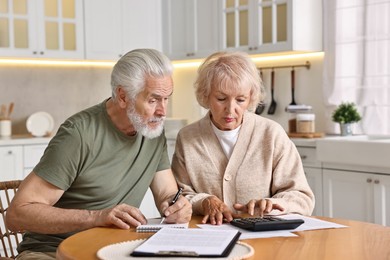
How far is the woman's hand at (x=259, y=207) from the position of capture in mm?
2170

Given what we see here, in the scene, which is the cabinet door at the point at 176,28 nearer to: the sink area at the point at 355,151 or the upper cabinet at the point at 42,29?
the upper cabinet at the point at 42,29

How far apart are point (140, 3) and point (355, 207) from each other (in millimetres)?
2820

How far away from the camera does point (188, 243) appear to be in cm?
171

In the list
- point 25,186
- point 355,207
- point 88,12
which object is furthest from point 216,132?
point 88,12

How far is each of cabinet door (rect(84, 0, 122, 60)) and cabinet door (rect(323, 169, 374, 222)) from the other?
231 centimetres

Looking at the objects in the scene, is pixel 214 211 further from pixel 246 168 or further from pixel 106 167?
pixel 106 167

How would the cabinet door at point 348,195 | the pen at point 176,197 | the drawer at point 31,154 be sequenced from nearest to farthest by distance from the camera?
the pen at point 176,197 < the cabinet door at point 348,195 < the drawer at point 31,154

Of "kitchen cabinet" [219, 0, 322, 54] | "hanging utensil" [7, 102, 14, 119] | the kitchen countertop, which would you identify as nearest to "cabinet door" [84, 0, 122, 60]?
"hanging utensil" [7, 102, 14, 119]

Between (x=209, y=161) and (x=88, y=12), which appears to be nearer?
(x=209, y=161)

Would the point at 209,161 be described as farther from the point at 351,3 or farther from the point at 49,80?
the point at 49,80

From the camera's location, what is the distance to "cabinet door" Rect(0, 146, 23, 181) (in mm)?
4707

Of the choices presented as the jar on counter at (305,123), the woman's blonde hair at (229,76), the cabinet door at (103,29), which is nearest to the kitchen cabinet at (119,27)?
the cabinet door at (103,29)

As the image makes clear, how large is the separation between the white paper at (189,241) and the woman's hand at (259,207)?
0.34m

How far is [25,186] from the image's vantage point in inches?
84.6
